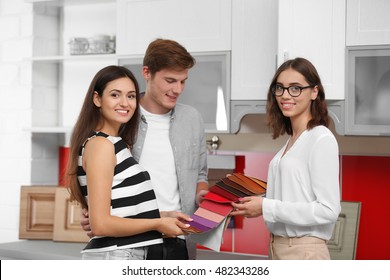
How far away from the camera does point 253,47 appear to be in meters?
2.96

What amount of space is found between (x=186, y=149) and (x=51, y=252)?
1.13 meters

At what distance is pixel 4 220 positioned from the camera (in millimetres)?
3738

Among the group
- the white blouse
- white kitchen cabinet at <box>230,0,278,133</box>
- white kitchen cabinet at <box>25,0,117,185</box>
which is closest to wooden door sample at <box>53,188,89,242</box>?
white kitchen cabinet at <box>25,0,117,185</box>

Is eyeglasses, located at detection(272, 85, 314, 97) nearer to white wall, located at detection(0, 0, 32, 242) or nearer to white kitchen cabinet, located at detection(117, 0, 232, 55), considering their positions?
white kitchen cabinet, located at detection(117, 0, 232, 55)

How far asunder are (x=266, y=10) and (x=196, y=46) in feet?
1.24

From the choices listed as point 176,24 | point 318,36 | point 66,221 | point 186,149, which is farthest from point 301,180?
point 66,221

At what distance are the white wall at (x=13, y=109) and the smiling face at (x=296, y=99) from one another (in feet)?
6.40

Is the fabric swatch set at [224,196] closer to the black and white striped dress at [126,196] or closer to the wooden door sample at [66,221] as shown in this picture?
the black and white striped dress at [126,196]

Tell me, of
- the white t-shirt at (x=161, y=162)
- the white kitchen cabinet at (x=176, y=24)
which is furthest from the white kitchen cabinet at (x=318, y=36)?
the white t-shirt at (x=161, y=162)

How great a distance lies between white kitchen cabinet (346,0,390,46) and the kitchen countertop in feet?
3.92

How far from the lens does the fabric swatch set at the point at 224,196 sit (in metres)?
2.18

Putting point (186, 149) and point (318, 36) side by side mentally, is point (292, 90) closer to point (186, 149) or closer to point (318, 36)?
point (186, 149)

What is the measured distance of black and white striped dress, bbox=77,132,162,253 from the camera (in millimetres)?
2025
